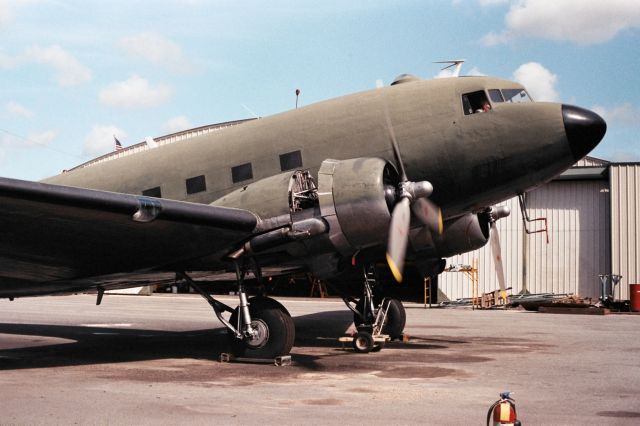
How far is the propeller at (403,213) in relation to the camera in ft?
39.3

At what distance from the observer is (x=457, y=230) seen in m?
16.8

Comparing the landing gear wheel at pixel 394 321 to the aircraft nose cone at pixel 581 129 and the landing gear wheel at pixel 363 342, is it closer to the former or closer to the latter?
the landing gear wheel at pixel 363 342

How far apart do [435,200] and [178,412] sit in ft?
23.4

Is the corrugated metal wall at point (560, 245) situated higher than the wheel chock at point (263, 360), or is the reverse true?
the corrugated metal wall at point (560, 245)

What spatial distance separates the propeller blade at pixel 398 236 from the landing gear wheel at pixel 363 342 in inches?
128

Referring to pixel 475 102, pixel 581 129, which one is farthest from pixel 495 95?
pixel 581 129

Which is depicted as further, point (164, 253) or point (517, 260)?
point (517, 260)

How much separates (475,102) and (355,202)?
3418 mm

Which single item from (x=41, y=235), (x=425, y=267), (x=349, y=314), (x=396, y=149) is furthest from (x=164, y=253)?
(x=349, y=314)

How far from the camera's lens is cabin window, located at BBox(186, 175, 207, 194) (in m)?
15.0

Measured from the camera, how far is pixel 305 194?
1283 centimetres

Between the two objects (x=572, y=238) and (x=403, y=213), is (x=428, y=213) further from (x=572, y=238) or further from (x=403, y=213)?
(x=572, y=238)

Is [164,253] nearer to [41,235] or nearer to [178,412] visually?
[41,235]

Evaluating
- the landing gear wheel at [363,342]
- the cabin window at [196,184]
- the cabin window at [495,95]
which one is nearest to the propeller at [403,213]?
the cabin window at [495,95]
